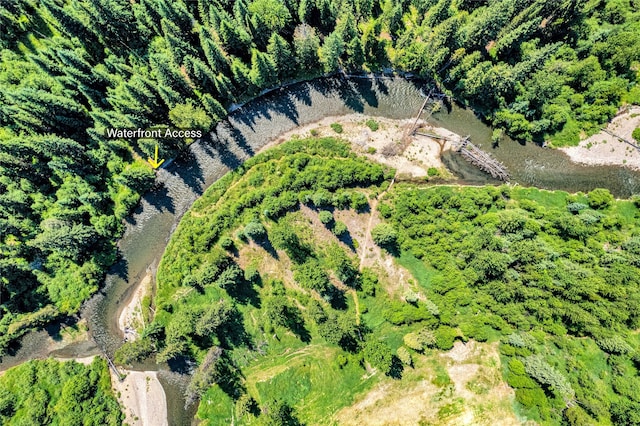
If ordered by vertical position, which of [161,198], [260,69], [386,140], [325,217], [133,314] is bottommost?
[325,217]

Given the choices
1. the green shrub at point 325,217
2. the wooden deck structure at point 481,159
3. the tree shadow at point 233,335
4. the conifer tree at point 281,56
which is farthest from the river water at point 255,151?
the green shrub at point 325,217

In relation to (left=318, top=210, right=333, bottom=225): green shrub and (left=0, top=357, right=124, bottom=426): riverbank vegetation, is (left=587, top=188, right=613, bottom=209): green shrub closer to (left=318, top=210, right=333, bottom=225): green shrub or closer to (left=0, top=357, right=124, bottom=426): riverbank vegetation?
(left=318, top=210, right=333, bottom=225): green shrub

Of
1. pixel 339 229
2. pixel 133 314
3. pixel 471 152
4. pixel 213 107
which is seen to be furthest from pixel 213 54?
pixel 471 152

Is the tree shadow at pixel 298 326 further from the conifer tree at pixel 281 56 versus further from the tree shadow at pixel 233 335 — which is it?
the conifer tree at pixel 281 56

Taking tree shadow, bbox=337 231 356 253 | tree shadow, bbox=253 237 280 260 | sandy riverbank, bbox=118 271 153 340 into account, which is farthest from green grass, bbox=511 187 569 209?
sandy riverbank, bbox=118 271 153 340

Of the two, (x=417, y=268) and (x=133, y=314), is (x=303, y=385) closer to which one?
(x=417, y=268)

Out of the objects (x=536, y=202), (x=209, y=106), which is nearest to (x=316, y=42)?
(x=209, y=106)
